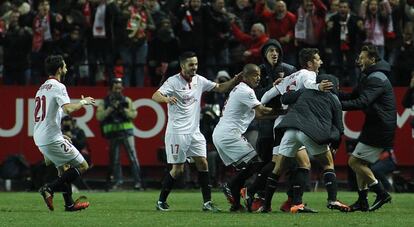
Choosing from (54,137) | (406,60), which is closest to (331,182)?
(54,137)

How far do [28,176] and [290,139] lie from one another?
36.3ft

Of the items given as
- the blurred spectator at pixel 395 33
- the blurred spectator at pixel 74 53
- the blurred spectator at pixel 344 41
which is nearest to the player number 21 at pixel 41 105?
the blurred spectator at pixel 74 53

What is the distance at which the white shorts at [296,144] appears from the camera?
17.0m

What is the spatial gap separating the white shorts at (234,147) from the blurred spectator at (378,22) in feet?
26.1

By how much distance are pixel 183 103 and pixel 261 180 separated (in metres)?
1.81

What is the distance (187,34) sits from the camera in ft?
86.8

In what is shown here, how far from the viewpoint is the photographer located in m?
26.5

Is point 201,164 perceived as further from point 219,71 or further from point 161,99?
point 219,71

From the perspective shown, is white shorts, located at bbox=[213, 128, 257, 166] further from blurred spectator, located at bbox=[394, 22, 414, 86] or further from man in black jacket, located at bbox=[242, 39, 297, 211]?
blurred spectator, located at bbox=[394, 22, 414, 86]

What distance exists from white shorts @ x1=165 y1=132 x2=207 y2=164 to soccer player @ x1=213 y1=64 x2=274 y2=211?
0.29m

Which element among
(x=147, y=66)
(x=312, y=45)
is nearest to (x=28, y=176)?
(x=147, y=66)

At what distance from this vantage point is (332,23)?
2573 centimetres

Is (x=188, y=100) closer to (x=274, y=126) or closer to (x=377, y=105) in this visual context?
(x=274, y=126)

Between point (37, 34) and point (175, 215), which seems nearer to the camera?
point (175, 215)
